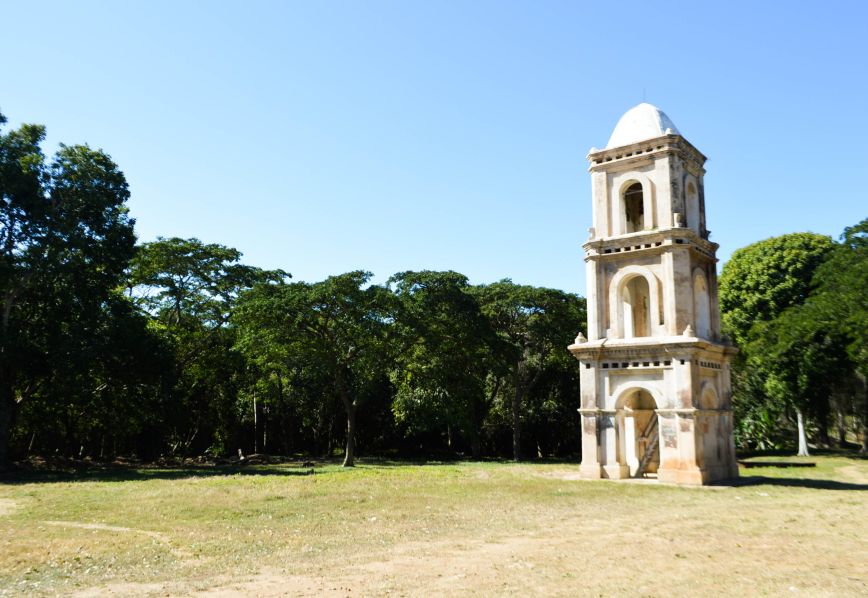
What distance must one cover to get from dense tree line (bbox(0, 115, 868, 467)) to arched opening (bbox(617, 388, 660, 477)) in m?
7.90

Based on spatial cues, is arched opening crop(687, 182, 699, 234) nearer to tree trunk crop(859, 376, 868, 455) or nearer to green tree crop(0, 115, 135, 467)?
tree trunk crop(859, 376, 868, 455)

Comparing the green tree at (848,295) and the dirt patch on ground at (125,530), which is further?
the green tree at (848,295)

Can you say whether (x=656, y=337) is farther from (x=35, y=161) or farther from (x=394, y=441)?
(x=394, y=441)

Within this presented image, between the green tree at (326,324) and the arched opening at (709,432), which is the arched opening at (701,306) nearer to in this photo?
the arched opening at (709,432)

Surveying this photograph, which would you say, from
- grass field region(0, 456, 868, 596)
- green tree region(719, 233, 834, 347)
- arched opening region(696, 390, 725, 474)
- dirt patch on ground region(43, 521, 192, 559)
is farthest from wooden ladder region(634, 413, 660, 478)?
dirt patch on ground region(43, 521, 192, 559)

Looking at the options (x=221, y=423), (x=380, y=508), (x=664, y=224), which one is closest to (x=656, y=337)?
(x=664, y=224)

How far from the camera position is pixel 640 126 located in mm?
23719

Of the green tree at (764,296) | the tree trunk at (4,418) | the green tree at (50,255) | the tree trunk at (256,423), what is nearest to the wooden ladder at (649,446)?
the green tree at (764,296)

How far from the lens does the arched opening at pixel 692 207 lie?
2406cm

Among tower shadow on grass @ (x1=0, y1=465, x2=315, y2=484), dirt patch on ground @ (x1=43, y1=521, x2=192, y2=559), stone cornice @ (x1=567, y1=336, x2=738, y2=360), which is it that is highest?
stone cornice @ (x1=567, y1=336, x2=738, y2=360)

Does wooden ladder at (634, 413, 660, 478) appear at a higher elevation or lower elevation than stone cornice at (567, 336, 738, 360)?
lower

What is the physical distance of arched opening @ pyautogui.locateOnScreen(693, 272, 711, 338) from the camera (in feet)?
75.5

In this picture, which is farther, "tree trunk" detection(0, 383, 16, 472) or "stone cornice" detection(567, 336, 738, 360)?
"tree trunk" detection(0, 383, 16, 472)

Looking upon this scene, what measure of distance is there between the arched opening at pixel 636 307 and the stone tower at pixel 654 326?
0.06 m
